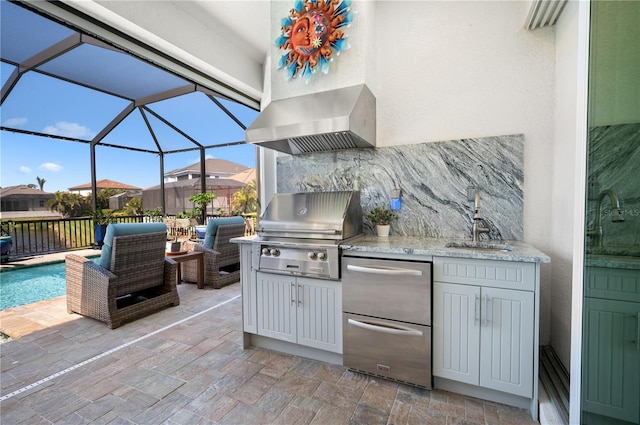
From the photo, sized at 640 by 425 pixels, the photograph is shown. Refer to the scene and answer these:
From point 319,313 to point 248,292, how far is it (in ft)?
2.19

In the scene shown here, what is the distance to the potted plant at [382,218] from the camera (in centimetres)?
246

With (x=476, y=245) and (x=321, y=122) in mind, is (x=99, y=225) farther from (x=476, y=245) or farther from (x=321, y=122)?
(x=476, y=245)

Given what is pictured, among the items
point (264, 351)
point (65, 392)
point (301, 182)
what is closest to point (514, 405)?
point (264, 351)

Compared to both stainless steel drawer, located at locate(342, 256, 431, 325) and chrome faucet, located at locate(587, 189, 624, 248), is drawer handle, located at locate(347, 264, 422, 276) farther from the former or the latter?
chrome faucet, located at locate(587, 189, 624, 248)

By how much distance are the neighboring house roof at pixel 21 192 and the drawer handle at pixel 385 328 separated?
30.7ft

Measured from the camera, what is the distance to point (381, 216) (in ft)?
8.22

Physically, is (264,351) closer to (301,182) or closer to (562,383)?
(301,182)

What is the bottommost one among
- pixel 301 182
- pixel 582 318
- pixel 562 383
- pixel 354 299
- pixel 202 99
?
pixel 562 383

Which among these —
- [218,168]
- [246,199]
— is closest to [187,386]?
[246,199]

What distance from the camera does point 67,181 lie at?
8.09 m

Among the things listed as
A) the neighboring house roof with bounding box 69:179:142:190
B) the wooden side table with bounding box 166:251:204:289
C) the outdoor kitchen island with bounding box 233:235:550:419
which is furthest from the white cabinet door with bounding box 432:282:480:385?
the neighboring house roof with bounding box 69:179:142:190

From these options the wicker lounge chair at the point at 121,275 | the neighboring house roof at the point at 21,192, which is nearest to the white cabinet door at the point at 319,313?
the wicker lounge chair at the point at 121,275

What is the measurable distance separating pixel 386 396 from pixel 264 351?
3.51 feet

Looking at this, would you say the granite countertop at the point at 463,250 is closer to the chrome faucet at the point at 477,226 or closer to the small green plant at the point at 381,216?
the chrome faucet at the point at 477,226
